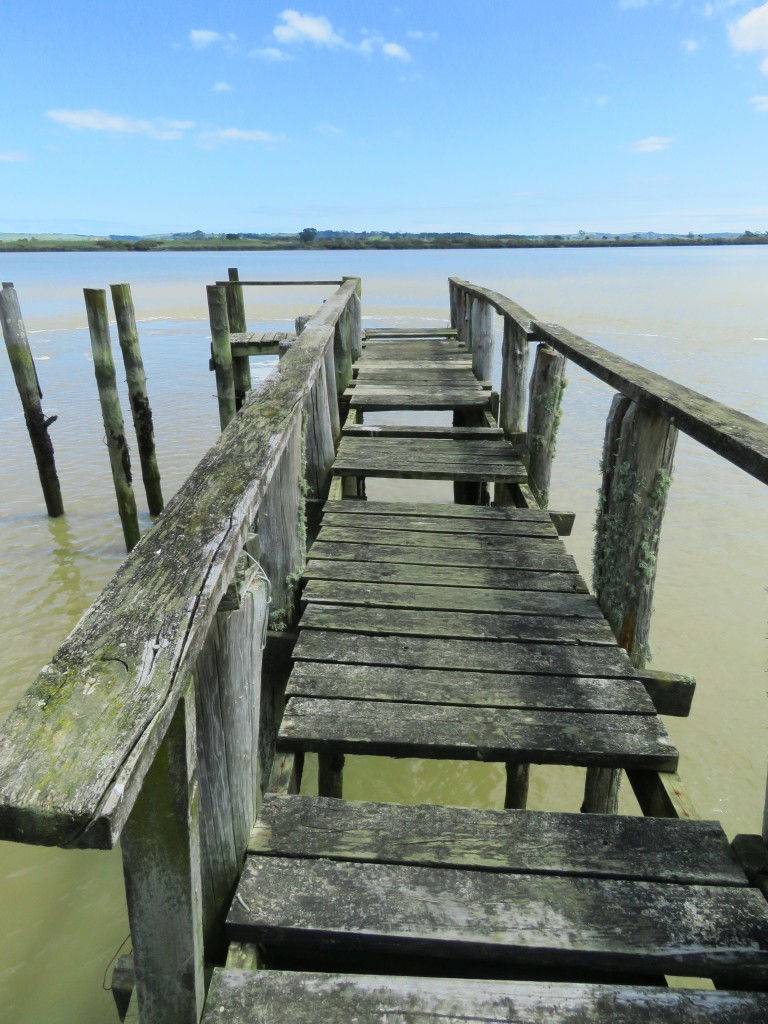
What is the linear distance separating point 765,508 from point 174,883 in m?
9.36

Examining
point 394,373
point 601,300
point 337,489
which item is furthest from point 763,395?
point 601,300

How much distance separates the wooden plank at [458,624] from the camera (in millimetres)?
2811

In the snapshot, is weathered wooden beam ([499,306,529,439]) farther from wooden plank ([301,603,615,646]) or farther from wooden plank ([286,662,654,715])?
wooden plank ([286,662,654,715])

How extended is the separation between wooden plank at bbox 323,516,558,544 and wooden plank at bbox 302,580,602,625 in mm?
695

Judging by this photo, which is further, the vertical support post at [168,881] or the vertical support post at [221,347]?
the vertical support post at [221,347]

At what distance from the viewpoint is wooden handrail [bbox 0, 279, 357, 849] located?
0.75 metres

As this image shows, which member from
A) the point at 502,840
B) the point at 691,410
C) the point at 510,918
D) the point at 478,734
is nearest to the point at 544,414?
the point at 691,410

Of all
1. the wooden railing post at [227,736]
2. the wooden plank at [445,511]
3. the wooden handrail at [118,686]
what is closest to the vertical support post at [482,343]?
the wooden plank at [445,511]

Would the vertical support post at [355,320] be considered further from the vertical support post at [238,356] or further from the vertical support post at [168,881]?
the vertical support post at [168,881]

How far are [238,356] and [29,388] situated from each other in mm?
2675

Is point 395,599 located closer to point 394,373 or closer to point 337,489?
point 337,489

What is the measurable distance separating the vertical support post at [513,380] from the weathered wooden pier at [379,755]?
6.67 feet

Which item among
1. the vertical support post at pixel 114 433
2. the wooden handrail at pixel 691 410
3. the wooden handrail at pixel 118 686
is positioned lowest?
the vertical support post at pixel 114 433

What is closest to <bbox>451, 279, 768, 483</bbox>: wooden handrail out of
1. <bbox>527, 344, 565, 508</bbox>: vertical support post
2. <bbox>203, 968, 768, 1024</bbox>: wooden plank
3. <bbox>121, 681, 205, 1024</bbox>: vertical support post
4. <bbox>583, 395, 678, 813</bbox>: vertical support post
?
<bbox>583, 395, 678, 813</bbox>: vertical support post
